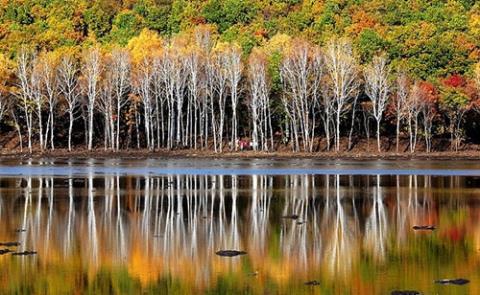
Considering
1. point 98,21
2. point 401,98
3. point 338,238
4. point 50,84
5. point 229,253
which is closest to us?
point 229,253

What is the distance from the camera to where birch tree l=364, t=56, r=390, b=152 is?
97.7 m

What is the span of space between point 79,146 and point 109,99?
308 inches

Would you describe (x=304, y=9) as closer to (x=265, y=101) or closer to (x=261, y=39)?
(x=261, y=39)

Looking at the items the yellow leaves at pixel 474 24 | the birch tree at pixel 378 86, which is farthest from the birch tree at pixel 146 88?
the yellow leaves at pixel 474 24

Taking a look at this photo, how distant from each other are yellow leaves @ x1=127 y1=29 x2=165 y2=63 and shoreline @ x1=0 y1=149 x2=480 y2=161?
12.1 meters

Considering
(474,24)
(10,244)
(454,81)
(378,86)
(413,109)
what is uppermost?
(474,24)

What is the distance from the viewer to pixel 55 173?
64688 millimetres

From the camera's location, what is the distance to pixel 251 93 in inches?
3967

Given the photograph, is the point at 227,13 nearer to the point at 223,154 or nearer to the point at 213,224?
the point at 223,154

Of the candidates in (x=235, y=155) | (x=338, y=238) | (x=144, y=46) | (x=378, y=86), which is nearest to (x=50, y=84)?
(x=144, y=46)

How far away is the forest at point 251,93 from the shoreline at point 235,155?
140 centimetres

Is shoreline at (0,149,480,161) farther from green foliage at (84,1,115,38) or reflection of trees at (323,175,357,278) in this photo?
reflection of trees at (323,175,357,278)

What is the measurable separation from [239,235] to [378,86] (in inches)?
2689

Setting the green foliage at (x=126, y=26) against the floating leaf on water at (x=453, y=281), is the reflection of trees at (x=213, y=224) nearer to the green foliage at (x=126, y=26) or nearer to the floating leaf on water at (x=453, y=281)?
the floating leaf on water at (x=453, y=281)
